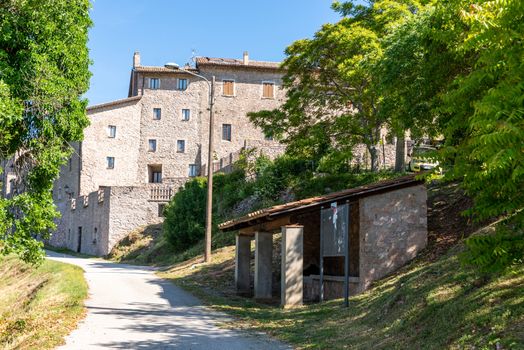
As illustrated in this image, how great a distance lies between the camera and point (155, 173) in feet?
182

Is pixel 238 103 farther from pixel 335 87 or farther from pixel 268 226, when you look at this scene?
pixel 268 226

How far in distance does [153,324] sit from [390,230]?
6.38 m

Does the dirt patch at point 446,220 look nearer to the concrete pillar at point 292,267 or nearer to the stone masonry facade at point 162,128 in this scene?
the concrete pillar at point 292,267

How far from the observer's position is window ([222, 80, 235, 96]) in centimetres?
5478

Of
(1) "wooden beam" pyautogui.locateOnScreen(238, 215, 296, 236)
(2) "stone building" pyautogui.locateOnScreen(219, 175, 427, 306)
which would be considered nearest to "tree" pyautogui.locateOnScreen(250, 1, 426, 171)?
(1) "wooden beam" pyautogui.locateOnScreen(238, 215, 296, 236)

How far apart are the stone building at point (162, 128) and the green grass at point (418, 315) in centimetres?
4023

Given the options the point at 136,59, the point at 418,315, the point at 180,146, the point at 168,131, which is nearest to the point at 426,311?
the point at 418,315

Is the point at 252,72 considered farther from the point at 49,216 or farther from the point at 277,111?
the point at 49,216

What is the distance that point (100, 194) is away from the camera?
45.6m

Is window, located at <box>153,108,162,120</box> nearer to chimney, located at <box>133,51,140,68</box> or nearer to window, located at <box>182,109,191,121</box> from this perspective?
window, located at <box>182,109,191,121</box>

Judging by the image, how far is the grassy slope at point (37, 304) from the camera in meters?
10.1

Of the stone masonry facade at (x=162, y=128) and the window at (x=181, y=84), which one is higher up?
the window at (x=181, y=84)

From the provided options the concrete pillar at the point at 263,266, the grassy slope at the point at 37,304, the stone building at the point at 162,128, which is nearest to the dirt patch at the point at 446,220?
the concrete pillar at the point at 263,266

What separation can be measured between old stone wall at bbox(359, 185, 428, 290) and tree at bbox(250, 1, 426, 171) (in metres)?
10.1
